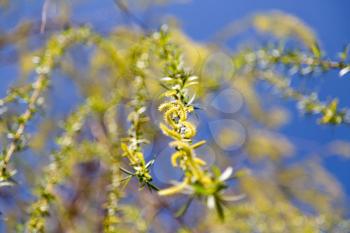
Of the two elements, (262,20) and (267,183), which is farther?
(267,183)

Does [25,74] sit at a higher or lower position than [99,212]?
higher

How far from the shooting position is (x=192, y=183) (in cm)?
32

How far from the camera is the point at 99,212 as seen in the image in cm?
230

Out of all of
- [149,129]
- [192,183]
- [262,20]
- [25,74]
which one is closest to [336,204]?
[262,20]

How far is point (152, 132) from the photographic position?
1479 mm

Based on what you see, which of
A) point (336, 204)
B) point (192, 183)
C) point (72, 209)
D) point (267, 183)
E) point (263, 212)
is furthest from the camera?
point (267, 183)

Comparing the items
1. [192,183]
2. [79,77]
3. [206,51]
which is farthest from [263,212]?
[192,183]

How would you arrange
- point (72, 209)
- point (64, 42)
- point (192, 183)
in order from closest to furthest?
point (192, 183) < point (64, 42) < point (72, 209)

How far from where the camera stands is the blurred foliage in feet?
1.70

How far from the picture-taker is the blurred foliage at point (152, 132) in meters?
0.52

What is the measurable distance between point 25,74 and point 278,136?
6.41 ft

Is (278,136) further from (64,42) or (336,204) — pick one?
(64,42)

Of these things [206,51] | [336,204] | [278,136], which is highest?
[206,51]

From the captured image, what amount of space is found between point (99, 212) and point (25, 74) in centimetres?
96
